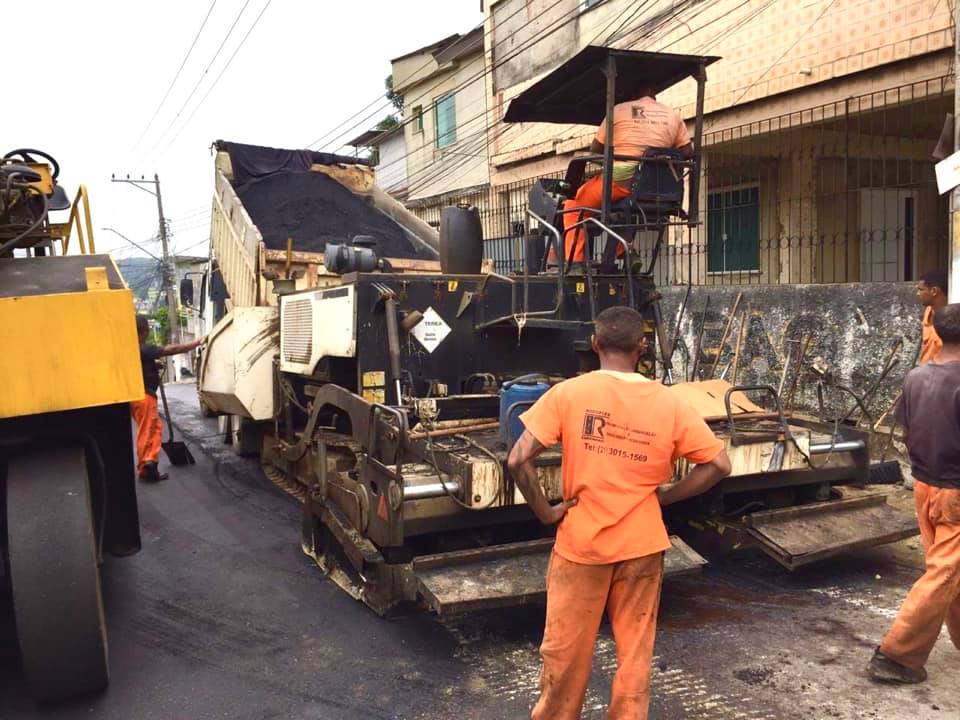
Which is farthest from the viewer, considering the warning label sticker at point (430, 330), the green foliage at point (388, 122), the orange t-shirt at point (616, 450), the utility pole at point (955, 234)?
the green foliage at point (388, 122)

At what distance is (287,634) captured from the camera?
402cm

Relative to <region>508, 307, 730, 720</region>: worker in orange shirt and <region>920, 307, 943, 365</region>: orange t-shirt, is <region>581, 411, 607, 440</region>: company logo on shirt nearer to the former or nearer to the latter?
<region>508, 307, 730, 720</region>: worker in orange shirt

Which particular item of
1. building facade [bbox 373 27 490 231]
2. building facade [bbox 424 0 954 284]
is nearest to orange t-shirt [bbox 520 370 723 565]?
building facade [bbox 424 0 954 284]

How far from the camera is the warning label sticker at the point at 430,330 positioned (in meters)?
4.88

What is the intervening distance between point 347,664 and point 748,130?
29.6ft

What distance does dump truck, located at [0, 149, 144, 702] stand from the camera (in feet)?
9.48

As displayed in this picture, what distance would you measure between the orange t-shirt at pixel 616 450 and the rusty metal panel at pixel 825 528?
1769 mm

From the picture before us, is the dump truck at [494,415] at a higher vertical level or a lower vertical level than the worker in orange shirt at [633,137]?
lower

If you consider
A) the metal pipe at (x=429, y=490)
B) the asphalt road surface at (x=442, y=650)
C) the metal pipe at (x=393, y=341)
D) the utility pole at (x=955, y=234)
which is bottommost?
the asphalt road surface at (x=442, y=650)

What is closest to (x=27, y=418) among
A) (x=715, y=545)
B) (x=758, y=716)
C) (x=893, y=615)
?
(x=758, y=716)

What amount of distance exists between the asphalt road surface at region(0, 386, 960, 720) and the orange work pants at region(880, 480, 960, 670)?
170 millimetres

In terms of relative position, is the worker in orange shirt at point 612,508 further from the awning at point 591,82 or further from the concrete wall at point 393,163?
the concrete wall at point 393,163

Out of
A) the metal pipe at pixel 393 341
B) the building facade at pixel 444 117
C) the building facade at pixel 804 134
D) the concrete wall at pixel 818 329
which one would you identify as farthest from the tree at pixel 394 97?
the metal pipe at pixel 393 341

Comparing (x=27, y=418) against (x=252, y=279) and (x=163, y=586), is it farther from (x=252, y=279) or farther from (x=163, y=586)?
(x=252, y=279)
